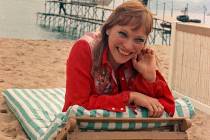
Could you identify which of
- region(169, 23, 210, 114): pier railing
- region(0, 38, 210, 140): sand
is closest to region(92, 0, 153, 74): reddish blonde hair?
region(0, 38, 210, 140): sand

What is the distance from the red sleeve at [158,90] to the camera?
5.79ft

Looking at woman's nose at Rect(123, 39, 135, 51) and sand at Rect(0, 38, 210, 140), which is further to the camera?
sand at Rect(0, 38, 210, 140)

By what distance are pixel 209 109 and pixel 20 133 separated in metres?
1.77

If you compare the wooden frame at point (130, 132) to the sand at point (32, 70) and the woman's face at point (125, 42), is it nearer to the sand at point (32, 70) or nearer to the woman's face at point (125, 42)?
the woman's face at point (125, 42)

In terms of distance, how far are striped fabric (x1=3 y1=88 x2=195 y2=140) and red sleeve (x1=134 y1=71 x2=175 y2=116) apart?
4 cm

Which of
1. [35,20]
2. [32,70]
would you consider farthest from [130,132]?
[35,20]

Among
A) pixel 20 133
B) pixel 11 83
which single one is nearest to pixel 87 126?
pixel 20 133

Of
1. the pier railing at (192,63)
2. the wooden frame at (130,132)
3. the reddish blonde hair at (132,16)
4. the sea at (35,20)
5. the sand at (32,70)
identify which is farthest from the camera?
the sea at (35,20)

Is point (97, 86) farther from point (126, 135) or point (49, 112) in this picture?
point (49, 112)

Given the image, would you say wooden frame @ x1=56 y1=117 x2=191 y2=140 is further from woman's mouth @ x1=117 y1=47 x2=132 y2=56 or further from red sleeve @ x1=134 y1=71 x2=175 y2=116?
woman's mouth @ x1=117 y1=47 x2=132 y2=56

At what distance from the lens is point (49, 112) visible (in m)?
3.15

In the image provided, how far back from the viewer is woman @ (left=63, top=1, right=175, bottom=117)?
1.63 meters

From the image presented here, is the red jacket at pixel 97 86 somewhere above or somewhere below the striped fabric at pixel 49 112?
above

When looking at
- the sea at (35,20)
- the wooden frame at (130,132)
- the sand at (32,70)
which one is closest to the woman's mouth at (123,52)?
the wooden frame at (130,132)
